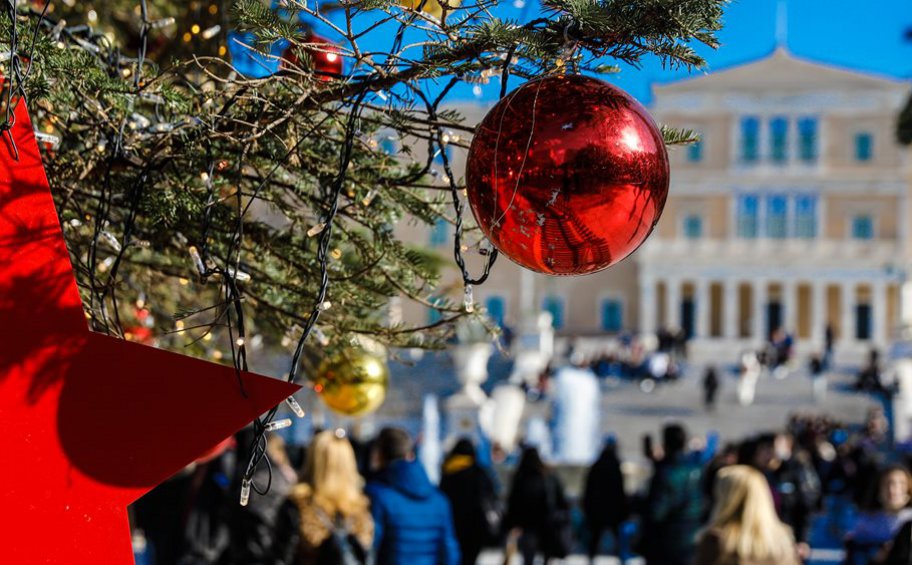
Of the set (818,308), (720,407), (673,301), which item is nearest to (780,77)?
(818,308)

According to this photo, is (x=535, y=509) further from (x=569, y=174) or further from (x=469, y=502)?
(x=569, y=174)

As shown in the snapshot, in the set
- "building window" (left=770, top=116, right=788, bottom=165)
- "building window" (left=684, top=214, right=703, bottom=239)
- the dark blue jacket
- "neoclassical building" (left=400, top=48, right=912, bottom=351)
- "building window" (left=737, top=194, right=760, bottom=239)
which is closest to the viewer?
the dark blue jacket

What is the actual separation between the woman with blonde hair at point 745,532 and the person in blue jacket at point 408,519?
837mm

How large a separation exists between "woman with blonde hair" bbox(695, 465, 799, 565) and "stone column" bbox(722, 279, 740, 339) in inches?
1347

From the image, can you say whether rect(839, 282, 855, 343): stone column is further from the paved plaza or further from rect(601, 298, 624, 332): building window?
the paved plaza

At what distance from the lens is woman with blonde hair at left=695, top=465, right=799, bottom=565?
132 inches

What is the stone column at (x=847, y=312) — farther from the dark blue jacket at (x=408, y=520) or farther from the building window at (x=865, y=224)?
the dark blue jacket at (x=408, y=520)

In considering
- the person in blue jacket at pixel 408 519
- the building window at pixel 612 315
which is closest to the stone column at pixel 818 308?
the building window at pixel 612 315

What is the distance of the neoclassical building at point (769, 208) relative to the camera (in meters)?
36.8

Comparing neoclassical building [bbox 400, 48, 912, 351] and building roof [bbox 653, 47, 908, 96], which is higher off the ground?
building roof [bbox 653, 47, 908, 96]

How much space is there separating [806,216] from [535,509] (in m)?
33.2

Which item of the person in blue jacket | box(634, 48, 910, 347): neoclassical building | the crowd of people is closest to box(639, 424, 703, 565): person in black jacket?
the crowd of people

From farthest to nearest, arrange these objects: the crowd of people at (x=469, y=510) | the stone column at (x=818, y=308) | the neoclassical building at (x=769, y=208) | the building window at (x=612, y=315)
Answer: the building window at (x=612, y=315), the neoclassical building at (x=769, y=208), the stone column at (x=818, y=308), the crowd of people at (x=469, y=510)

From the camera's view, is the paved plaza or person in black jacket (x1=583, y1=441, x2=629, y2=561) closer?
person in black jacket (x1=583, y1=441, x2=629, y2=561)
